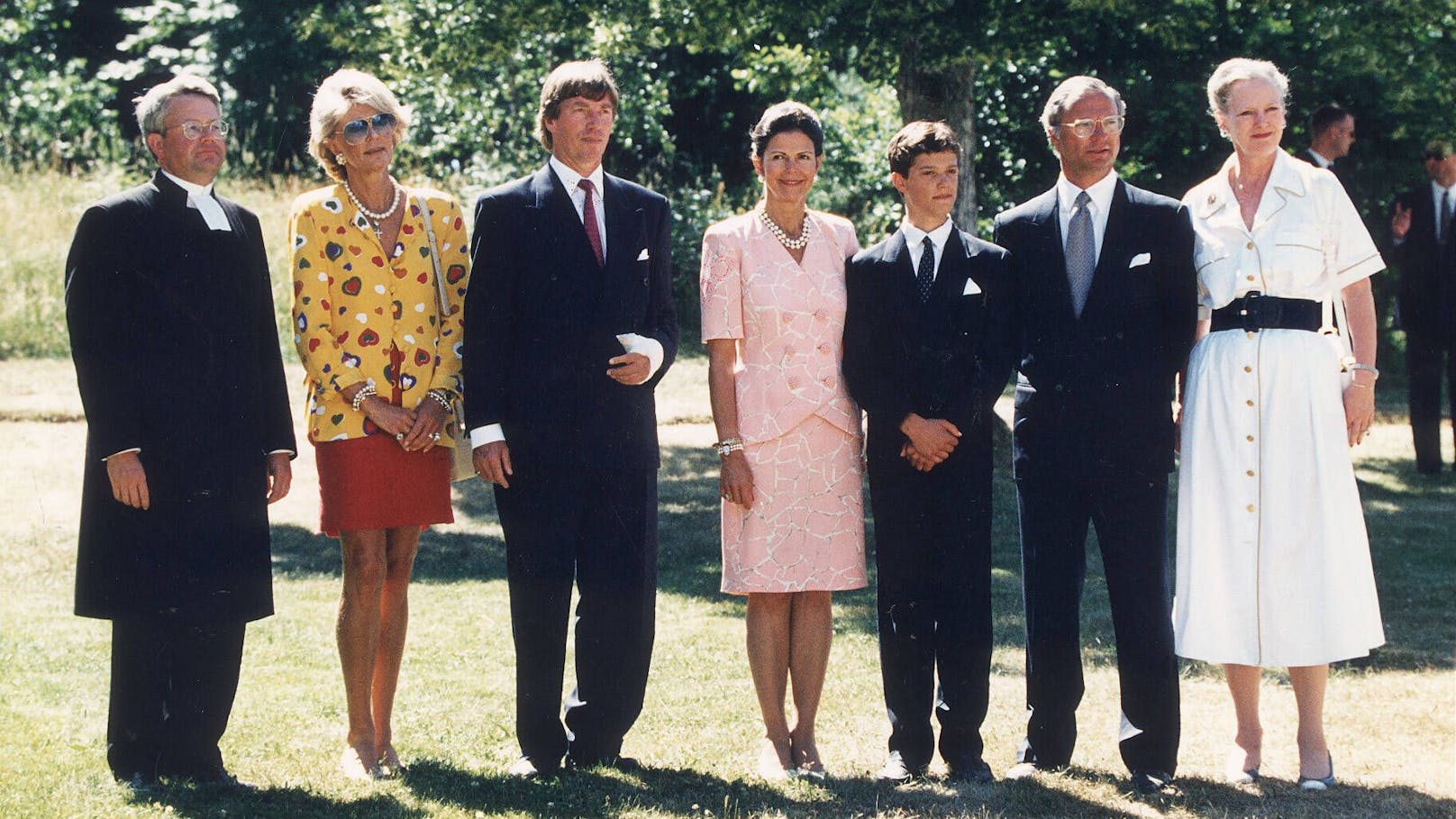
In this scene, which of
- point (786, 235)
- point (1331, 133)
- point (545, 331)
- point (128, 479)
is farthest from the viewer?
point (1331, 133)

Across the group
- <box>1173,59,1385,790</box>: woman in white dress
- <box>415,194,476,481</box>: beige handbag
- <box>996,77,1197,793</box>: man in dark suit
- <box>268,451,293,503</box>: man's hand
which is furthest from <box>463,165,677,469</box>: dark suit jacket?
<box>1173,59,1385,790</box>: woman in white dress

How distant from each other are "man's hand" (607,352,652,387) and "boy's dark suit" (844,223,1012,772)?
0.68m

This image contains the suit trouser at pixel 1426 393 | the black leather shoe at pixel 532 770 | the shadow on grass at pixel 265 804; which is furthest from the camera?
the suit trouser at pixel 1426 393

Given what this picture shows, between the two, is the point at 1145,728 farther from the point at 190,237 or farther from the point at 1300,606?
the point at 190,237

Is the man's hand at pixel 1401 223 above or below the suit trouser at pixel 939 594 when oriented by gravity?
above

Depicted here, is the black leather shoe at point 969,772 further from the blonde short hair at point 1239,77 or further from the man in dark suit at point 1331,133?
the man in dark suit at point 1331,133

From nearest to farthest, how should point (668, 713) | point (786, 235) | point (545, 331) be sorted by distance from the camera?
point (545, 331), point (786, 235), point (668, 713)

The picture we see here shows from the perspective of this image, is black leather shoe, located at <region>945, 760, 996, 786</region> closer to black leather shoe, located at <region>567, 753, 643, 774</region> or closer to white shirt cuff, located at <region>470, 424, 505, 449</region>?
black leather shoe, located at <region>567, 753, 643, 774</region>

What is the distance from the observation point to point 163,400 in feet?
16.3

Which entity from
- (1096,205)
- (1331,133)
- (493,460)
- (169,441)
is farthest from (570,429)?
(1331,133)

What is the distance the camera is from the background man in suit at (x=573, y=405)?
5164 millimetres

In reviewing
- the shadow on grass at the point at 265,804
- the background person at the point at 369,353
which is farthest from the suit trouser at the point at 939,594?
the shadow on grass at the point at 265,804

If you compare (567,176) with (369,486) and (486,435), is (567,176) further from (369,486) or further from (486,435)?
(369,486)

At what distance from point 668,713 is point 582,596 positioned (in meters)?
1.16
